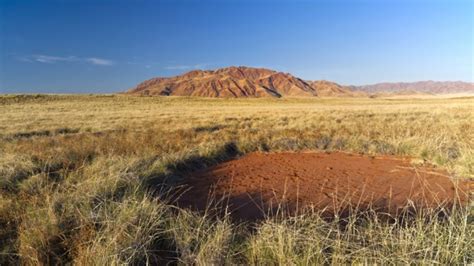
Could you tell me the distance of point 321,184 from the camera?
19.0 feet

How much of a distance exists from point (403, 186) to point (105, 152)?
6.84 metres

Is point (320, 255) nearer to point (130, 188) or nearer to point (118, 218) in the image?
point (118, 218)

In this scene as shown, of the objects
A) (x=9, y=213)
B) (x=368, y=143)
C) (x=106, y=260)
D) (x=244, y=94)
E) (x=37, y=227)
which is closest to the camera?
(x=106, y=260)

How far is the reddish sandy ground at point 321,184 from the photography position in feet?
15.6

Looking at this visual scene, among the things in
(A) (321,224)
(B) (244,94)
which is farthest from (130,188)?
(B) (244,94)

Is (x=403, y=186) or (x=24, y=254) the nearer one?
(x=24, y=254)

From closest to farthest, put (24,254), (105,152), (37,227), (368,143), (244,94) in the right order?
(24,254)
(37,227)
(105,152)
(368,143)
(244,94)

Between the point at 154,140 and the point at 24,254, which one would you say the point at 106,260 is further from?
the point at 154,140

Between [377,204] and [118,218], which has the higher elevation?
[118,218]

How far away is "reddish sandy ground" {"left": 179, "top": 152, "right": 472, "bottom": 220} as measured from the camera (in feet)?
15.6

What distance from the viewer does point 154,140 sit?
988 cm

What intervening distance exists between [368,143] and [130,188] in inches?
274

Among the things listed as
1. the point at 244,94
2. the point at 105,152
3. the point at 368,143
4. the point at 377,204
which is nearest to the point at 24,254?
the point at 377,204

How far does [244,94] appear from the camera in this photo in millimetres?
173625
